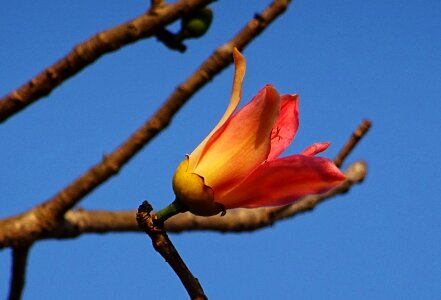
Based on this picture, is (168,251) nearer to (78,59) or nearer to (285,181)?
(285,181)

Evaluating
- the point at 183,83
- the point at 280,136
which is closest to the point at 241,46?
the point at 183,83

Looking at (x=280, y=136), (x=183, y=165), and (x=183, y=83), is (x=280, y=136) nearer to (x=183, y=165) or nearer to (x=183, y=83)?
(x=183, y=165)

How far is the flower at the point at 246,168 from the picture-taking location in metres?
Result: 0.88

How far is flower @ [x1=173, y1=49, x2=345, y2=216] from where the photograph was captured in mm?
884

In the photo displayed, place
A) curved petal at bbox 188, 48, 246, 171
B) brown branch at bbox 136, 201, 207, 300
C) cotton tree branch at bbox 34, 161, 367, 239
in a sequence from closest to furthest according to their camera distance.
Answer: brown branch at bbox 136, 201, 207, 300, curved petal at bbox 188, 48, 246, 171, cotton tree branch at bbox 34, 161, 367, 239

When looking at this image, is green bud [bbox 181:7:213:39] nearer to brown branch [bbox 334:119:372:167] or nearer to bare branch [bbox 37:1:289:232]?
bare branch [bbox 37:1:289:232]

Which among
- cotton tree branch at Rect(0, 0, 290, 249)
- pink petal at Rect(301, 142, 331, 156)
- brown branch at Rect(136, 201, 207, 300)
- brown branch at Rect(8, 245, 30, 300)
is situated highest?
cotton tree branch at Rect(0, 0, 290, 249)

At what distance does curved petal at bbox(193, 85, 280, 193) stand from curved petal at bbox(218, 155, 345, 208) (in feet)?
0.04

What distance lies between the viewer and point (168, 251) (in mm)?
837

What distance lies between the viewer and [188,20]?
1.96 m

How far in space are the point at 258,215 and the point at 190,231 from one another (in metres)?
0.22

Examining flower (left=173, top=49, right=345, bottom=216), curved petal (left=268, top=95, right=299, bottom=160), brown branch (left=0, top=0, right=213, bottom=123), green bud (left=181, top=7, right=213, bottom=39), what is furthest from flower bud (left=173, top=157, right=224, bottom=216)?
green bud (left=181, top=7, right=213, bottom=39)

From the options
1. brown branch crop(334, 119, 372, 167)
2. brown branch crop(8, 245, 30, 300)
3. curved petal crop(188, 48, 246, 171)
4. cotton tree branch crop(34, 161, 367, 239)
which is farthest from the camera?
brown branch crop(334, 119, 372, 167)

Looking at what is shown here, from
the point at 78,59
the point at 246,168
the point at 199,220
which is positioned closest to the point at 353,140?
the point at 199,220
